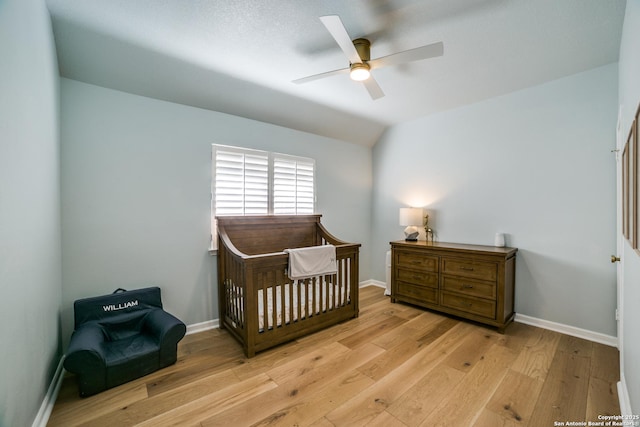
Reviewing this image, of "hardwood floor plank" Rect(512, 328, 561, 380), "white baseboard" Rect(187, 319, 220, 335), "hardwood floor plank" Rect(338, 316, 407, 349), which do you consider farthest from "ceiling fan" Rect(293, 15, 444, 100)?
"white baseboard" Rect(187, 319, 220, 335)

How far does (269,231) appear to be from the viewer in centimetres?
321

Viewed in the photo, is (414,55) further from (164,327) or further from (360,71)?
(164,327)

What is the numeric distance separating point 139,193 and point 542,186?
404 centimetres

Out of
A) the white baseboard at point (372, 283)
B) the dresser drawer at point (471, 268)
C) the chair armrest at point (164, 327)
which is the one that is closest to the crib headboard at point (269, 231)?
the chair armrest at point (164, 327)

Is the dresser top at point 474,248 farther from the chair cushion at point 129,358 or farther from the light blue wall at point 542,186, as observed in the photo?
the chair cushion at point 129,358

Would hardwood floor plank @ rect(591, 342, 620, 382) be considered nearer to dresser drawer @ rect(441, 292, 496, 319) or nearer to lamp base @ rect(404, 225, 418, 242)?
dresser drawer @ rect(441, 292, 496, 319)

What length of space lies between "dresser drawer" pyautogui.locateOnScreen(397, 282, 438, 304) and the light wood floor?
54cm

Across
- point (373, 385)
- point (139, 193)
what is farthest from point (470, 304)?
point (139, 193)

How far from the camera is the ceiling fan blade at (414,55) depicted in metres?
1.73

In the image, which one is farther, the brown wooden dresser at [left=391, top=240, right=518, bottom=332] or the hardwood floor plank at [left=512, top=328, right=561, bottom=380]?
the brown wooden dresser at [left=391, top=240, right=518, bottom=332]

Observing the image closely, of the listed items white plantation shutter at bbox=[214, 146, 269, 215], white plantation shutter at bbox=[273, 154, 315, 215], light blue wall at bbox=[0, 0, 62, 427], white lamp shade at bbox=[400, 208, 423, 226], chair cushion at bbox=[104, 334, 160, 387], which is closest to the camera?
light blue wall at bbox=[0, 0, 62, 427]

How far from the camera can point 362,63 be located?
199cm

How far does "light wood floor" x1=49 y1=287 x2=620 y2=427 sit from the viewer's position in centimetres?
161

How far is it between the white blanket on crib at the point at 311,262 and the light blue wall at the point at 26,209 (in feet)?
5.42
